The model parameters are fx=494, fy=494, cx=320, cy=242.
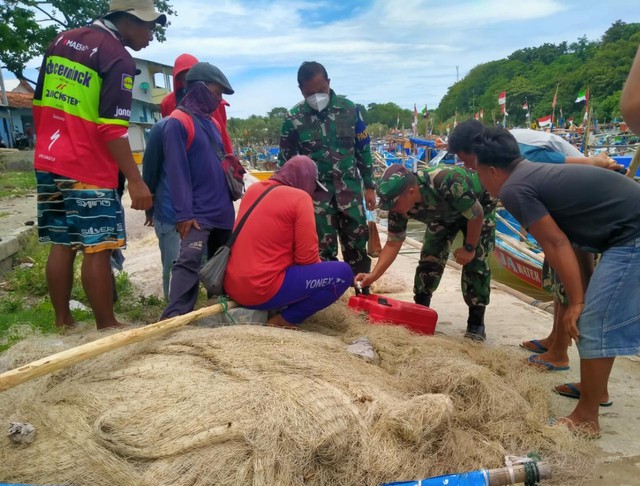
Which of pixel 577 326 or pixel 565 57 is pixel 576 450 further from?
pixel 565 57

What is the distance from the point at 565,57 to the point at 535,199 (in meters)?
93.1

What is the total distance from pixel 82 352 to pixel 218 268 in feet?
3.64

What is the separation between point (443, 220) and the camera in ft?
13.3

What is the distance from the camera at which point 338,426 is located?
200cm

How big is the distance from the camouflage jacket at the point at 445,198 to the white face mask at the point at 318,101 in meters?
1.22

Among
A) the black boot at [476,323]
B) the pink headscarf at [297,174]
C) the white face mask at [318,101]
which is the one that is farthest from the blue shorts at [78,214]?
the black boot at [476,323]

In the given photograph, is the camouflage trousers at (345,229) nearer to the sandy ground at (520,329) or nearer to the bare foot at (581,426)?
the sandy ground at (520,329)

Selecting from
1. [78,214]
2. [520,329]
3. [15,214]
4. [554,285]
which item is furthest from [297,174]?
[15,214]

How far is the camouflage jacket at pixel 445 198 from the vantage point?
12.3 ft

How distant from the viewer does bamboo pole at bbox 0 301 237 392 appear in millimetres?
2115

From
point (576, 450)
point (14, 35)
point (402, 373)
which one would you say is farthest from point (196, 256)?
point (14, 35)

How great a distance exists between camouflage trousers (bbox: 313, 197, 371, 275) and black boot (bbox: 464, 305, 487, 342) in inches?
43.3

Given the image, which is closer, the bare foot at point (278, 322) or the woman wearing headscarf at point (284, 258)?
the woman wearing headscarf at point (284, 258)

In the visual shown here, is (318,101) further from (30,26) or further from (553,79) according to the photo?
(553,79)
